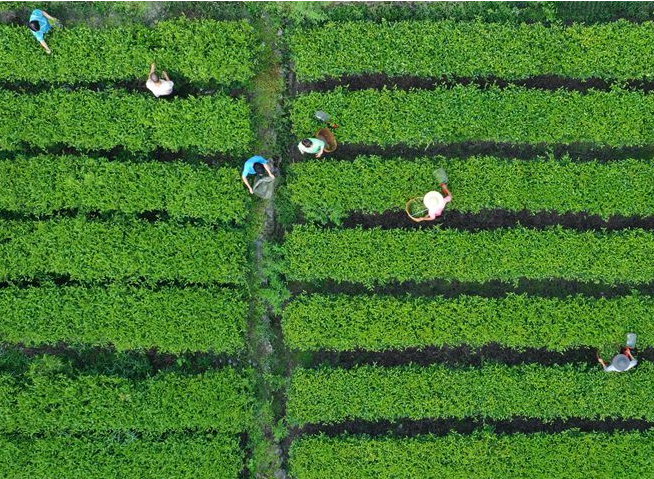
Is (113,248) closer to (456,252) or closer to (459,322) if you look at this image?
(456,252)

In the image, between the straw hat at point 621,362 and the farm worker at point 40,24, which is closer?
the farm worker at point 40,24

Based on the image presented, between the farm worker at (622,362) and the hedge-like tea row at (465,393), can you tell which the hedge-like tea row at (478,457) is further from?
the farm worker at (622,362)

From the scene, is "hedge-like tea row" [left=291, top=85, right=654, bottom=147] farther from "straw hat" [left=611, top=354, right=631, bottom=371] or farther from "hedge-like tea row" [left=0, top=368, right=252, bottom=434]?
"hedge-like tea row" [left=0, top=368, right=252, bottom=434]

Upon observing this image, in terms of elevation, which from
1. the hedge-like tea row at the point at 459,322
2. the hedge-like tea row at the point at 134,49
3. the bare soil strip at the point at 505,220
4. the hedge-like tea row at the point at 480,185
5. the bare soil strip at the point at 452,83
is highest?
the hedge-like tea row at the point at 134,49

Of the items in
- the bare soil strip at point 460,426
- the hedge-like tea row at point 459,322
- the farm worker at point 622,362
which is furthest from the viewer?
the bare soil strip at point 460,426

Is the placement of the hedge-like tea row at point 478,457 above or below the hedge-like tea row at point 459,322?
below

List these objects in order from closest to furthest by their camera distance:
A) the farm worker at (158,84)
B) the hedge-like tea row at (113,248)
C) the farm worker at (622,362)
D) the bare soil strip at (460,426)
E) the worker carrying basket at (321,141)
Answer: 1. the farm worker at (158,84)
2. the worker carrying basket at (321,141)
3. the farm worker at (622,362)
4. the hedge-like tea row at (113,248)
5. the bare soil strip at (460,426)

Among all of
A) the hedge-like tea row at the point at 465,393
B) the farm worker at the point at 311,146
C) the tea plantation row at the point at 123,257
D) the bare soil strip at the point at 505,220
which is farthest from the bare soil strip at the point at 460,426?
the farm worker at the point at 311,146

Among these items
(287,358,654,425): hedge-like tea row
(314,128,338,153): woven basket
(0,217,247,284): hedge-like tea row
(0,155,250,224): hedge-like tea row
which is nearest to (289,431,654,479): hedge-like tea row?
(287,358,654,425): hedge-like tea row
